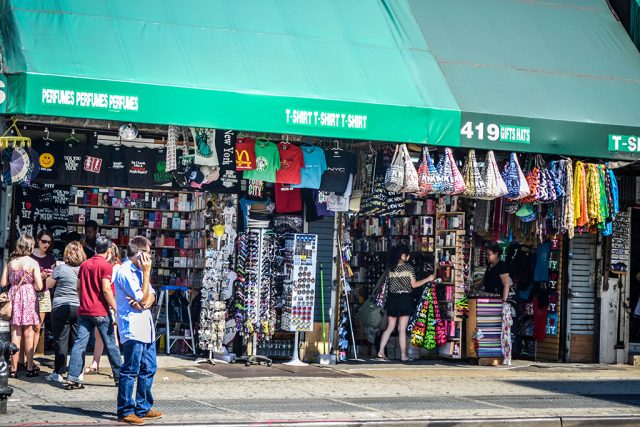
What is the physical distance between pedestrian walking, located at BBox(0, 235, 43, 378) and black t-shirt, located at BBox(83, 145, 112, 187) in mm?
1741

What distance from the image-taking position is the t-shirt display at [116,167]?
474 inches

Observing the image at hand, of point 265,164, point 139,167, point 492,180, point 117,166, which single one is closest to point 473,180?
point 492,180

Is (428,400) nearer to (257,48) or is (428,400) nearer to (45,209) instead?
(257,48)

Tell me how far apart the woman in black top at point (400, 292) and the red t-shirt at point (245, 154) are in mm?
3459

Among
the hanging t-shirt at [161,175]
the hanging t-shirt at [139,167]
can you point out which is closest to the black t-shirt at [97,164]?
the hanging t-shirt at [139,167]

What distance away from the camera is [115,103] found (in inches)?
393

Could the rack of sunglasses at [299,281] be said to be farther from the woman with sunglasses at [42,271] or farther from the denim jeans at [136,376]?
the denim jeans at [136,376]

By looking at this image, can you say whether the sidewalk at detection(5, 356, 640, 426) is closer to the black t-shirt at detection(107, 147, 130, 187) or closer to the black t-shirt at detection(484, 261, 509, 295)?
the black t-shirt at detection(484, 261, 509, 295)

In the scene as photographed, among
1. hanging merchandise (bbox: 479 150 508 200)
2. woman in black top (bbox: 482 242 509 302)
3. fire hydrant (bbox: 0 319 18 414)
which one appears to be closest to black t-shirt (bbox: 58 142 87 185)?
fire hydrant (bbox: 0 319 18 414)

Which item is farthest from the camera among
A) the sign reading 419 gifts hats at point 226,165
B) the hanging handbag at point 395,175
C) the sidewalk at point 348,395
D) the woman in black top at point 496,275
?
the woman in black top at point 496,275

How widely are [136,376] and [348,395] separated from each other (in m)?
3.18

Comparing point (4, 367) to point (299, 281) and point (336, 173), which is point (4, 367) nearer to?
point (299, 281)

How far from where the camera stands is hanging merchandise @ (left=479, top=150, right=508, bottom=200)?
39.5ft

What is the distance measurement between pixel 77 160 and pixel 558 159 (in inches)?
292
